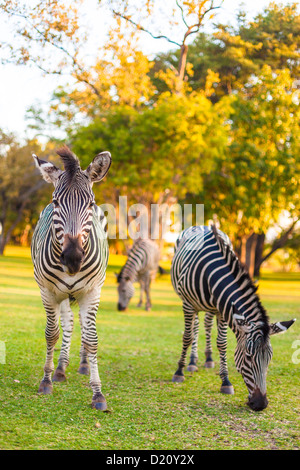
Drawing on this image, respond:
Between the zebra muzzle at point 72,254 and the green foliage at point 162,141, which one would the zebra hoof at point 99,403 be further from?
the green foliage at point 162,141

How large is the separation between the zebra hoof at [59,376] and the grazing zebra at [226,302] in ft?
5.03

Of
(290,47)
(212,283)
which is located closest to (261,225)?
(290,47)

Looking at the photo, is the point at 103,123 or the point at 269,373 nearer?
the point at 269,373

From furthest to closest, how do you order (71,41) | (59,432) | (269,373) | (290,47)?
(290,47) < (71,41) < (269,373) < (59,432)

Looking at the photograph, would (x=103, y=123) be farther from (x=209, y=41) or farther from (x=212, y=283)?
(x=212, y=283)

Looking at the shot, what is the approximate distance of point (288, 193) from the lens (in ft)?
77.5

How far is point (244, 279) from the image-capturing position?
216 inches

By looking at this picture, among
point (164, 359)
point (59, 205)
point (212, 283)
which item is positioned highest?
point (59, 205)

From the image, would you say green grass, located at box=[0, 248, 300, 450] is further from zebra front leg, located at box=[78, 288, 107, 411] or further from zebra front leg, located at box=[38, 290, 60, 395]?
zebra front leg, located at box=[78, 288, 107, 411]

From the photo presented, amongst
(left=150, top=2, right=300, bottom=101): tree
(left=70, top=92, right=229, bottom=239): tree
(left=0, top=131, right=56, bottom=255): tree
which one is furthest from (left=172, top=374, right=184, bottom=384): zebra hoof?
(left=0, top=131, right=56, bottom=255): tree

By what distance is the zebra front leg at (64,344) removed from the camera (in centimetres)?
612

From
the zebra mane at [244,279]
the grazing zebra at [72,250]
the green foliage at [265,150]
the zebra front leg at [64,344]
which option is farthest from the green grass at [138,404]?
the green foliage at [265,150]
